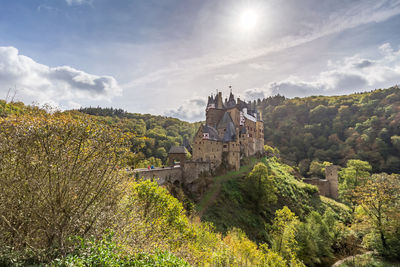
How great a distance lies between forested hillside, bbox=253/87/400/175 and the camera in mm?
71438

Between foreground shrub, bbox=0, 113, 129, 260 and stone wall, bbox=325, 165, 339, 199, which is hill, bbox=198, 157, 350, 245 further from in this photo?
foreground shrub, bbox=0, 113, 129, 260

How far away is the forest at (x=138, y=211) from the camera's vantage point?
24.8 feet

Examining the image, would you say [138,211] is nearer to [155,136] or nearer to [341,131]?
[155,136]

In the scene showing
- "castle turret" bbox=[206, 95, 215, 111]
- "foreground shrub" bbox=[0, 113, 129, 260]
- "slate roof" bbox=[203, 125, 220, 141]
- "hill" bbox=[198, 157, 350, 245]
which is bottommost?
"hill" bbox=[198, 157, 350, 245]

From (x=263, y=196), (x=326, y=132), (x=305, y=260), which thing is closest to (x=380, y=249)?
(x=305, y=260)

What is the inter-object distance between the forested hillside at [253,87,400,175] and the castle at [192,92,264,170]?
20515 millimetres

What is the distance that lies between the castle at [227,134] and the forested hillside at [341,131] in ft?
67.3

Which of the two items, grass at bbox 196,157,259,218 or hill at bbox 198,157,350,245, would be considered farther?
grass at bbox 196,157,259,218

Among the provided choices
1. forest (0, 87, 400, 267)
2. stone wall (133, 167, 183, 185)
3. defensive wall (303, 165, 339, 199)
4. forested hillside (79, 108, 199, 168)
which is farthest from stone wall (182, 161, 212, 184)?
defensive wall (303, 165, 339, 199)

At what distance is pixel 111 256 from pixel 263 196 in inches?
1212

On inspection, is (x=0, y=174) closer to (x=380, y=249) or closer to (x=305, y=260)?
(x=305, y=260)

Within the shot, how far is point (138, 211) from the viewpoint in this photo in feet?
44.9

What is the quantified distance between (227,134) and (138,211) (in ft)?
98.0

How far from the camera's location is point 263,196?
33625 mm
